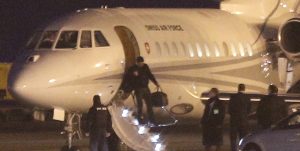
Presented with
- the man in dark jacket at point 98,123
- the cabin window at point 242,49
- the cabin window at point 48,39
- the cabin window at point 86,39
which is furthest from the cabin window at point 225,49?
the man in dark jacket at point 98,123

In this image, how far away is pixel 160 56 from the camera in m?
24.8

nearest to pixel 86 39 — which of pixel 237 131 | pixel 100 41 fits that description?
pixel 100 41

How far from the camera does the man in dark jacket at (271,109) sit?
2197cm

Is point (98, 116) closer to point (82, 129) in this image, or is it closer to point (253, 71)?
point (82, 129)

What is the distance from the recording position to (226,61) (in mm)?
26938

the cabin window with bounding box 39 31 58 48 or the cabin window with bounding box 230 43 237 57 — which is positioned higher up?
the cabin window with bounding box 39 31 58 48

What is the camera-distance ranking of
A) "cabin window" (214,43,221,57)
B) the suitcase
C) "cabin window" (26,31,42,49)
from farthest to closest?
"cabin window" (214,43,221,57)
"cabin window" (26,31,42,49)
the suitcase

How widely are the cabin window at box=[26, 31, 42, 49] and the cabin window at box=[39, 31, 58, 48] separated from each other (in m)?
0.17

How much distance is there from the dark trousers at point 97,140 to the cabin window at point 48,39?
3144 mm

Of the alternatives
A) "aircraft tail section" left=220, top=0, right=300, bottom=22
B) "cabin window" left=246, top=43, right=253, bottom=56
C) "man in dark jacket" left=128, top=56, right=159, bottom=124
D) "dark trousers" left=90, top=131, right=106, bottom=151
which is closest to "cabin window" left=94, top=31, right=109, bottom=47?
"man in dark jacket" left=128, top=56, right=159, bottom=124

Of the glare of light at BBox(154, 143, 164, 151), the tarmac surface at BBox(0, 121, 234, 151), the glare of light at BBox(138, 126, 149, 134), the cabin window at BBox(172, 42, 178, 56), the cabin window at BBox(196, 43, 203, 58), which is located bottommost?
the tarmac surface at BBox(0, 121, 234, 151)

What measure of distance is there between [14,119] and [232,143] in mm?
21312

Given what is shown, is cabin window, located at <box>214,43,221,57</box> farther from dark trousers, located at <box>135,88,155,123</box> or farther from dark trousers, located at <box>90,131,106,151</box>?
dark trousers, located at <box>90,131,106,151</box>

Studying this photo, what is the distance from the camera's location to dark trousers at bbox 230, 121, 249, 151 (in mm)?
22577
